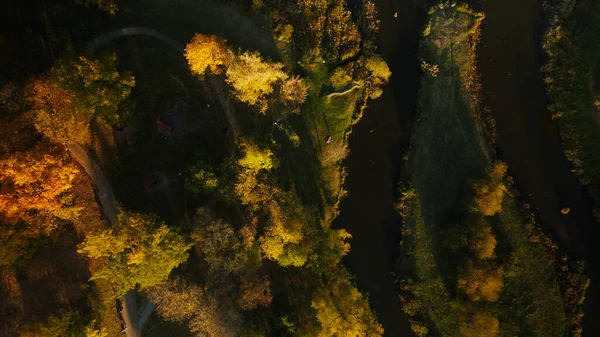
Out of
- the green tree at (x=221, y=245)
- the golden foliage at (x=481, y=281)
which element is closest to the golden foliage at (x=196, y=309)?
the green tree at (x=221, y=245)

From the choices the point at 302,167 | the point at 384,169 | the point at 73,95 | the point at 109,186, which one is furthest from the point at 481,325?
the point at 73,95

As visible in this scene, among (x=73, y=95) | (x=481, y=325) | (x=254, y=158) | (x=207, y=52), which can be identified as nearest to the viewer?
(x=73, y=95)

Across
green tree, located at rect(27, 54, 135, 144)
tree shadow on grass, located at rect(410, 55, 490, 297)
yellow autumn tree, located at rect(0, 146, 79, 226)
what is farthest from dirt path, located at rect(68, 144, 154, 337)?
tree shadow on grass, located at rect(410, 55, 490, 297)

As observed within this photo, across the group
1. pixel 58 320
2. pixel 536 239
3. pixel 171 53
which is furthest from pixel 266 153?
pixel 536 239

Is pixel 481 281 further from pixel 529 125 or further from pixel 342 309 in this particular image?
pixel 529 125

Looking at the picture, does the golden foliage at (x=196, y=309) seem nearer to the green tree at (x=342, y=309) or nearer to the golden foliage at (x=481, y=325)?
the green tree at (x=342, y=309)

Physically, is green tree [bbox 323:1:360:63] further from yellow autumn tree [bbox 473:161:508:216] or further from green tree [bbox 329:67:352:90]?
yellow autumn tree [bbox 473:161:508:216]
